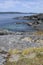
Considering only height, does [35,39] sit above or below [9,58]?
below

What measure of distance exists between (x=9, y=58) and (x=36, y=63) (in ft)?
6.50

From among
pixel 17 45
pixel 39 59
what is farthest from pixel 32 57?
pixel 17 45

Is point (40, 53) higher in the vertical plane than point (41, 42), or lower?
higher

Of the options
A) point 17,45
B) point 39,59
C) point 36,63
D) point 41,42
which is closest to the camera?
point 36,63

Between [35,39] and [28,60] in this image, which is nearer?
[28,60]

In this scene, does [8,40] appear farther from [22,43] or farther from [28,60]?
[28,60]

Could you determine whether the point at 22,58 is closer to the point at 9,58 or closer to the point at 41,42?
the point at 9,58

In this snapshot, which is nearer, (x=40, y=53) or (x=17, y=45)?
(x=40, y=53)

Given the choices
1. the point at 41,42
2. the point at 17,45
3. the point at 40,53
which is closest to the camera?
the point at 40,53

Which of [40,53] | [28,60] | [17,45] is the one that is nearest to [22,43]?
[17,45]

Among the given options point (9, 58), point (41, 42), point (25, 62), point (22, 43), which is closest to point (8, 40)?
point (22, 43)

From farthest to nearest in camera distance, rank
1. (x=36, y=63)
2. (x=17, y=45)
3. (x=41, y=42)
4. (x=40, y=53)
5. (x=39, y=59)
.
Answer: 1. (x=41, y=42)
2. (x=17, y=45)
3. (x=40, y=53)
4. (x=39, y=59)
5. (x=36, y=63)

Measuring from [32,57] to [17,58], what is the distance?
830 mm

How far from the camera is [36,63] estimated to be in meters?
11.1
